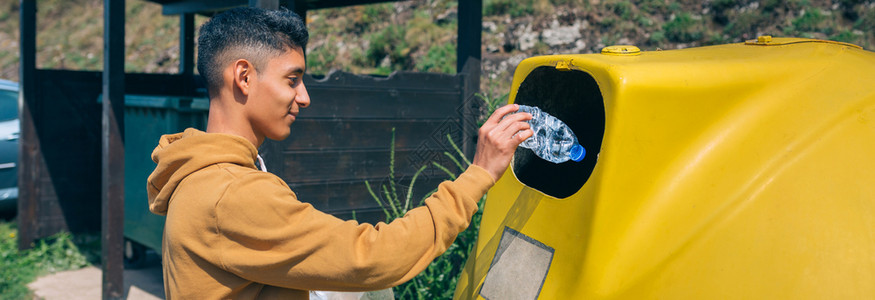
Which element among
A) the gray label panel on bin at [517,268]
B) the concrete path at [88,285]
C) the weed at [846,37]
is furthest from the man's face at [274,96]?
the weed at [846,37]

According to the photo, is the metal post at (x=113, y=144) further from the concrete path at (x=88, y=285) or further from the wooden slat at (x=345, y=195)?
the wooden slat at (x=345, y=195)

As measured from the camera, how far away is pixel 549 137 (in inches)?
73.5

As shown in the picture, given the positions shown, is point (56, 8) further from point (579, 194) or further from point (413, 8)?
point (579, 194)

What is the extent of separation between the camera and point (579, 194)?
1.52 metres

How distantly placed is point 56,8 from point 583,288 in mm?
28066

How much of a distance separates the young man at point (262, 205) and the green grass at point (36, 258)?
4.16 meters

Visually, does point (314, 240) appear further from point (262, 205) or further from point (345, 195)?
point (345, 195)

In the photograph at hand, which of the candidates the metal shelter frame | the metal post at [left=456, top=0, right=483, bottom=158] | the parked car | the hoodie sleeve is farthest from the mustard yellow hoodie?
the parked car

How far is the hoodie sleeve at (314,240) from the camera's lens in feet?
3.96

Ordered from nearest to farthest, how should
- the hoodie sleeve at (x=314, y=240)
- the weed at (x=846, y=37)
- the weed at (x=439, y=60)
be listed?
1. the hoodie sleeve at (x=314, y=240)
2. the weed at (x=846, y=37)
3. the weed at (x=439, y=60)

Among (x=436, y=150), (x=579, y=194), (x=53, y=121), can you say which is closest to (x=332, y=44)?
(x=53, y=121)

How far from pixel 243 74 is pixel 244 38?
0.08 metres

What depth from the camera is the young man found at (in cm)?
122

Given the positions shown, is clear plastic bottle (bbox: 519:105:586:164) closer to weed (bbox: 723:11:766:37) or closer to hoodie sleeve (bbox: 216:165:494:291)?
hoodie sleeve (bbox: 216:165:494:291)
